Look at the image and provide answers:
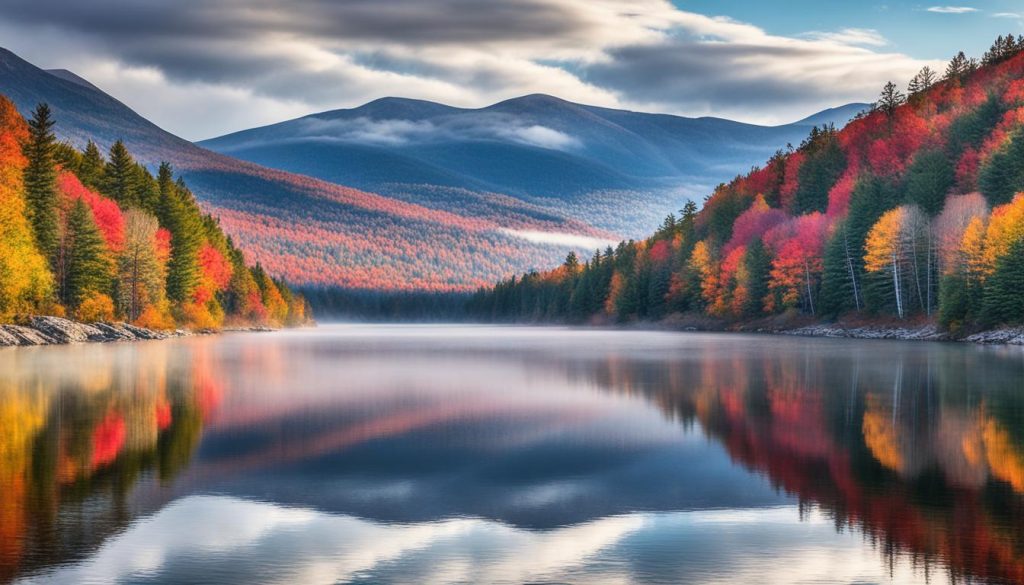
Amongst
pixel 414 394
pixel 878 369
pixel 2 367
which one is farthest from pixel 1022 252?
pixel 2 367

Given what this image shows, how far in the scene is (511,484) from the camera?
18312 millimetres

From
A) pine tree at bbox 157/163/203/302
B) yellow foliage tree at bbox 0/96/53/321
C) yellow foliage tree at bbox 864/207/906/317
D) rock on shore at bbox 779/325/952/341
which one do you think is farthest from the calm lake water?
pine tree at bbox 157/163/203/302

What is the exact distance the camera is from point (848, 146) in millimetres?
144000

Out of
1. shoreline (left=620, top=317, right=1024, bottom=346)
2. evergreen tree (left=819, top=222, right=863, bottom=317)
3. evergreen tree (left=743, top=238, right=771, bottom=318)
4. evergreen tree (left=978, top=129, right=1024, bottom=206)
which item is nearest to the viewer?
shoreline (left=620, top=317, right=1024, bottom=346)

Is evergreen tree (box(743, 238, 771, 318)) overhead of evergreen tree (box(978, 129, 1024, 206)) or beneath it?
beneath

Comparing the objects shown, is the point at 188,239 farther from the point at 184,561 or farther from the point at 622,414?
the point at 184,561

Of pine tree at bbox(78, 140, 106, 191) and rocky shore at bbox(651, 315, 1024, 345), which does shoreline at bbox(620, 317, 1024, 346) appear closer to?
rocky shore at bbox(651, 315, 1024, 345)

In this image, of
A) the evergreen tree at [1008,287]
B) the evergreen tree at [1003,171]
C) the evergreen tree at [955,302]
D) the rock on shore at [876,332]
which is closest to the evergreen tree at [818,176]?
the rock on shore at [876,332]

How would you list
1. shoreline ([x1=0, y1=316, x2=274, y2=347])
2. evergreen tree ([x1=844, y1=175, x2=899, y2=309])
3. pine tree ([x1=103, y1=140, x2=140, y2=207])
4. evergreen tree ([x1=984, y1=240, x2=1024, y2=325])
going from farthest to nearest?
evergreen tree ([x1=844, y1=175, x2=899, y2=309]) < pine tree ([x1=103, y1=140, x2=140, y2=207]) < evergreen tree ([x1=984, y1=240, x2=1024, y2=325]) < shoreline ([x1=0, y1=316, x2=274, y2=347])

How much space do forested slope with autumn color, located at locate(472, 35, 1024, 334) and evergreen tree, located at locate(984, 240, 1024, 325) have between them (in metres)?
0.10

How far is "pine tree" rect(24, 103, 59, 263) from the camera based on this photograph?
81.2m

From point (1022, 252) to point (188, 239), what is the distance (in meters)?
80.7

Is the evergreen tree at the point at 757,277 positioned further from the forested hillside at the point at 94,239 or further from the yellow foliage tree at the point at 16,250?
the yellow foliage tree at the point at 16,250

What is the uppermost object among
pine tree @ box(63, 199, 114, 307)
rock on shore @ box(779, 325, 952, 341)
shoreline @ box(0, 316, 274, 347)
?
pine tree @ box(63, 199, 114, 307)
